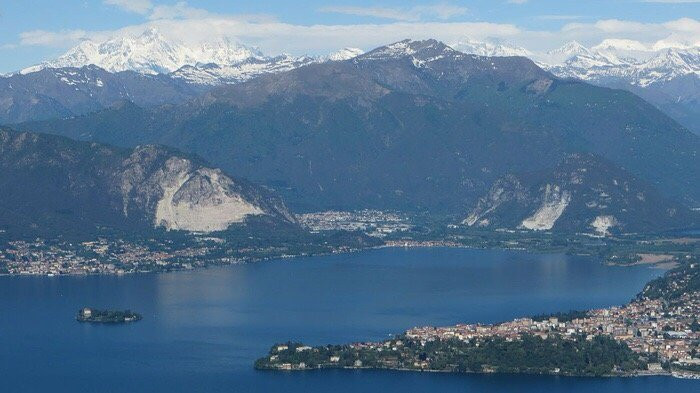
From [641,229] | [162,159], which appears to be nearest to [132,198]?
[162,159]

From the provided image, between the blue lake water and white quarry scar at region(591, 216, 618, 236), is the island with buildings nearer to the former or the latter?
the blue lake water

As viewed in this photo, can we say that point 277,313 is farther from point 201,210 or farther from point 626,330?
point 201,210

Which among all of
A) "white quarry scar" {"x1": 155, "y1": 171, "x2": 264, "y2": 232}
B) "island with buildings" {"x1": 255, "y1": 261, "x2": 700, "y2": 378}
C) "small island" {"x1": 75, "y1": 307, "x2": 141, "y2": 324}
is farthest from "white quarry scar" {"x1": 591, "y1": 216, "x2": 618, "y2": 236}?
"small island" {"x1": 75, "y1": 307, "x2": 141, "y2": 324}

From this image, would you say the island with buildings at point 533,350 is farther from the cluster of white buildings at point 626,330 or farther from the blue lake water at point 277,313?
the blue lake water at point 277,313

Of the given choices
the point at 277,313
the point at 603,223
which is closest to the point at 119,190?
the point at 603,223

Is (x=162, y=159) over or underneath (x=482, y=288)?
over

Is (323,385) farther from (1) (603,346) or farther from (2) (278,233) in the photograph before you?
(2) (278,233)
